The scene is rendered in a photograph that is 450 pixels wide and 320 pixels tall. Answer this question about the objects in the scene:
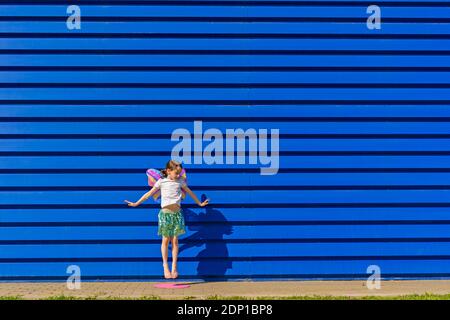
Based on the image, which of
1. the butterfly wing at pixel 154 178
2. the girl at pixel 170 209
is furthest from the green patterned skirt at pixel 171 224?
the butterfly wing at pixel 154 178

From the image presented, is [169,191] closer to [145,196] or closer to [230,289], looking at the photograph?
[145,196]

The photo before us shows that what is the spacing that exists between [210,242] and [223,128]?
141 centimetres

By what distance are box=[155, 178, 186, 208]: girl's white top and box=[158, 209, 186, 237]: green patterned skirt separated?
124 millimetres

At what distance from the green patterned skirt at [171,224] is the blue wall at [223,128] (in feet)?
0.93

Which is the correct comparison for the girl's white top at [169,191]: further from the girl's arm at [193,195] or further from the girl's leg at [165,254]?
the girl's leg at [165,254]

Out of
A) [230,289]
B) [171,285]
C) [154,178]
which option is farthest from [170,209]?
[230,289]

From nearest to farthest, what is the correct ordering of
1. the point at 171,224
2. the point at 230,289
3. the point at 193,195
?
the point at 230,289 → the point at 171,224 → the point at 193,195

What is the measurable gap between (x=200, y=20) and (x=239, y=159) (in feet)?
5.85

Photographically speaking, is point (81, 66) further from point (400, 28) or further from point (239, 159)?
point (400, 28)

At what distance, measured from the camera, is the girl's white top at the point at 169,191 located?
26.7ft

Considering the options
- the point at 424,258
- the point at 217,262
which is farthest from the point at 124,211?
the point at 424,258

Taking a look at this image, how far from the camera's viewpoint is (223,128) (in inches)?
332

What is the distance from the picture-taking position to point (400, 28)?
8547 mm

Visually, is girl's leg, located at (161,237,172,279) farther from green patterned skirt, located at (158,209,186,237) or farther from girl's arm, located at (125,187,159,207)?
girl's arm, located at (125,187,159,207)
